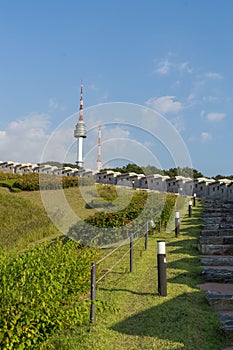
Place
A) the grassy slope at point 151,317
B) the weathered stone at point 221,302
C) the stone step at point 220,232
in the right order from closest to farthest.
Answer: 1. the grassy slope at point 151,317
2. the weathered stone at point 221,302
3. the stone step at point 220,232

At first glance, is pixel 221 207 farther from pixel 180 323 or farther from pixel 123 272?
pixel 180 323

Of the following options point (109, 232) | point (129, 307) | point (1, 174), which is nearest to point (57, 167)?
point (1, 174)

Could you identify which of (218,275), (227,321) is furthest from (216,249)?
(227,321)

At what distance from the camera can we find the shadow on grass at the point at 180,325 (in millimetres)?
4605

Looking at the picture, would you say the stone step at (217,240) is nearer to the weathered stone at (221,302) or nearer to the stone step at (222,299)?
the stone step at (222,299)

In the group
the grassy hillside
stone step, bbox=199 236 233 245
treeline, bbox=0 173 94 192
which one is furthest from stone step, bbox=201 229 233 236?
treeline, bbox=0 173 94 192

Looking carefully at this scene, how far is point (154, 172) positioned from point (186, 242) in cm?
1597

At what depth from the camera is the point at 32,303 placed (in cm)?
378

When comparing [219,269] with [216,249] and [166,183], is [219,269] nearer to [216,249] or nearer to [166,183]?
[216,249]

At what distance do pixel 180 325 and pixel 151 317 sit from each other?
0.44m

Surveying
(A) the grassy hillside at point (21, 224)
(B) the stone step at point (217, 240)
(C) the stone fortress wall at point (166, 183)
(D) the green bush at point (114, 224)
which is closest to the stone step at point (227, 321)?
(B) the stone step at point (217, 240)

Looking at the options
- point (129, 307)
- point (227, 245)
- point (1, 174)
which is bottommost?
point (129, 307)

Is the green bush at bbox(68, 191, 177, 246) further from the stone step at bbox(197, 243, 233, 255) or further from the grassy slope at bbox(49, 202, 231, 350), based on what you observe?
the grassy slope at bbox(49, 202, 231, 350)

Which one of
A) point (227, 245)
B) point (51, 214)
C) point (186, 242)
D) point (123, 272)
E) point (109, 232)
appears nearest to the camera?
point (123, 272)
